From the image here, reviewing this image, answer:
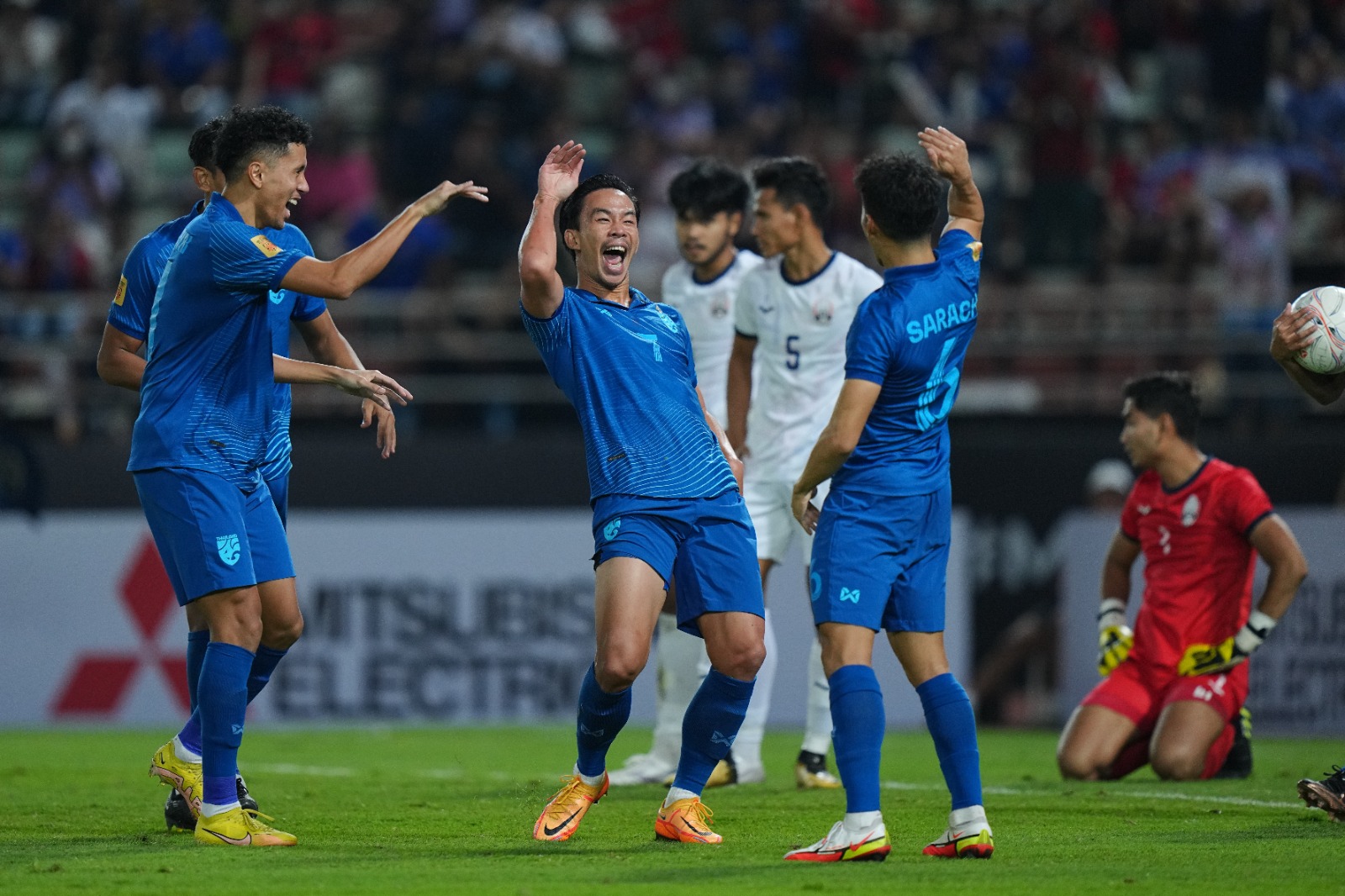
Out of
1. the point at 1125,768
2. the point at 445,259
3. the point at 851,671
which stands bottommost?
the point at 1125,768

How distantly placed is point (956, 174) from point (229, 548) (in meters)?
2.92

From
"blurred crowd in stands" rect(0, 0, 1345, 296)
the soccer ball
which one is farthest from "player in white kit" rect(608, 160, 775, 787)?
"blurred crowd in stands" rect(0, 0, 1345, 296)

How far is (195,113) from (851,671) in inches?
564

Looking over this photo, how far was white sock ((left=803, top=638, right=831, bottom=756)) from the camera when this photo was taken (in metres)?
8.98

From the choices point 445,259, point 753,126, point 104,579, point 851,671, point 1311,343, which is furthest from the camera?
point 753,126

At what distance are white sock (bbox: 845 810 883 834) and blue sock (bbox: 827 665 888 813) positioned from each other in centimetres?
1

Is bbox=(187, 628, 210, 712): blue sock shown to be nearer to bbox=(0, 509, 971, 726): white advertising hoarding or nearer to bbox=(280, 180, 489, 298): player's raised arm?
bbox=(280, 180, 489, 298): player's raised arm

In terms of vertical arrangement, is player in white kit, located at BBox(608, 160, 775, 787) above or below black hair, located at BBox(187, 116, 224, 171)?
below

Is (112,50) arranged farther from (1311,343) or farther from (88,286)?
(1311,343)

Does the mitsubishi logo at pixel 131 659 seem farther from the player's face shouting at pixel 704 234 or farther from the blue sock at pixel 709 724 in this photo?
the blue sock at pixel 709 724

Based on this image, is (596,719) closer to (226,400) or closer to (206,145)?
(226,400)

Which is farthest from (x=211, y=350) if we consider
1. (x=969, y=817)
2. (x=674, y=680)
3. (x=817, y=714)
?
(x=817, y=714)

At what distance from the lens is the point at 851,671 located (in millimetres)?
6035

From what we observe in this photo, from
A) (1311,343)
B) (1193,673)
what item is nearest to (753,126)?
(1193,673)
